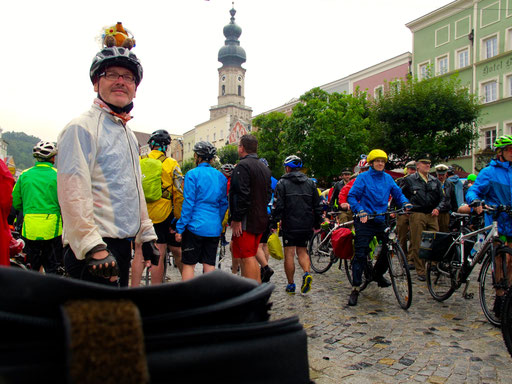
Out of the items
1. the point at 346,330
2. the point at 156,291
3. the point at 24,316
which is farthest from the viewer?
the point at 346,330

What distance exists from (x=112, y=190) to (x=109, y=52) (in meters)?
0.82

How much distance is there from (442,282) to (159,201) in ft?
13.7

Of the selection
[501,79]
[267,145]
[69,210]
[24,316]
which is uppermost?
[501,79]

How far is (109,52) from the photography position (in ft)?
7.71

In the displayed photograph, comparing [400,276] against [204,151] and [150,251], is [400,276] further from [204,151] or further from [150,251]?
[150,251]

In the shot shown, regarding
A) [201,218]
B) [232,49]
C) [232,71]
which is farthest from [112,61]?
[232,49]

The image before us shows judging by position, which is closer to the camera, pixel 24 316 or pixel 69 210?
pixel 24 316

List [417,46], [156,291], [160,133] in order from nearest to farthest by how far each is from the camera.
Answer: [156,291] → [160,133] → [417,46]

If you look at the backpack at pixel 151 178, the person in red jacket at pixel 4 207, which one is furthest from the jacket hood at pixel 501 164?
the person in red jacket at pixel 4 207

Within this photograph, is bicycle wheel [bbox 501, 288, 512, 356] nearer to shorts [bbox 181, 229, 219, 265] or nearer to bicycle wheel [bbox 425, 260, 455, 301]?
bicycle wheel [bbox 425, 260, 455, 301]

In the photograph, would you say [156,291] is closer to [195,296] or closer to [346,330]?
[195,296]

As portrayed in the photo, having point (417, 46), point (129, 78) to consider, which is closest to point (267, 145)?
point (417, 46)

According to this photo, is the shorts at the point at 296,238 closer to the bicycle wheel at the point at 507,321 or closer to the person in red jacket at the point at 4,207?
the bicycle wheel at the point at 507,321

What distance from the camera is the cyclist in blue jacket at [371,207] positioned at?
5656 millimetres
